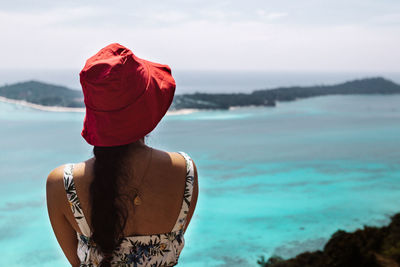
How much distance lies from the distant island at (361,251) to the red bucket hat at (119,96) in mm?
3719

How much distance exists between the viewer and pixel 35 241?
7.65 meters

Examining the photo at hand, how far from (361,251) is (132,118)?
13.6ft

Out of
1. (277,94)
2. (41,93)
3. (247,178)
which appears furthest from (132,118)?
(277,94)

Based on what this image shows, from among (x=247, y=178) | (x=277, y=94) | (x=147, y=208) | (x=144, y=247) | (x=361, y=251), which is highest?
(x=277, y=94)

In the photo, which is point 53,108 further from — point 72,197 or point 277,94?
point 72,197

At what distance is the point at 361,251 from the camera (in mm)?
4238

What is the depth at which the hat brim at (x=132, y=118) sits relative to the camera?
80 cm

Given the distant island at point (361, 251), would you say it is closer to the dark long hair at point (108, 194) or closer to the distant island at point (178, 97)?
the dark long hair at point (108, 194)

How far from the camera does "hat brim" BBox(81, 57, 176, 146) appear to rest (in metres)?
0.80

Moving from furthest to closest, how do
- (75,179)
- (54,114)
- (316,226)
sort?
(54,114) → (316,226) → (75,179)

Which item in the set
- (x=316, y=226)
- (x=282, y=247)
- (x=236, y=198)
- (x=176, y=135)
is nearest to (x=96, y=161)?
(x=282, y=247)

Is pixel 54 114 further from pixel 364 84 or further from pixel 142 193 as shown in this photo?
pixel 364 84

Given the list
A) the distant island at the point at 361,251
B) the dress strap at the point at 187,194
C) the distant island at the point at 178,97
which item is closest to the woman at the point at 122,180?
the dress strap at the point at 187,194

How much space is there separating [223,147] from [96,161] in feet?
47.0
